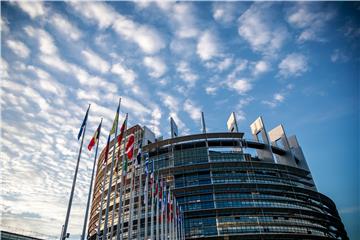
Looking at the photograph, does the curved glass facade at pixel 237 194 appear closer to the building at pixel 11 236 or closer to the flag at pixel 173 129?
the flag at pixel 173 129

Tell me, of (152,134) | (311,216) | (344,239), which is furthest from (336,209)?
(152,134)

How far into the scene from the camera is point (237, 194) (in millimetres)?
64188

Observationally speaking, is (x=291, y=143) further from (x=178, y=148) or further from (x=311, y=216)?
(x=178, y=148)

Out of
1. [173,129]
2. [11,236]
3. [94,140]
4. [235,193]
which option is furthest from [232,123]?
[11,236]

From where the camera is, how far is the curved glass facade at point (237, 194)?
2362 inches

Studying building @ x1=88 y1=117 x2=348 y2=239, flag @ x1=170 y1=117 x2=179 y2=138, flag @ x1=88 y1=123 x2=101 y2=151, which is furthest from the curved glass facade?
flag @ x1=88 y1=123 x2=101 y2=151

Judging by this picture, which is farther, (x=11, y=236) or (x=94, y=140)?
(x=11, y=236)

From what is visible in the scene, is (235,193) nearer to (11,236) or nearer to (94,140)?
(94,140)

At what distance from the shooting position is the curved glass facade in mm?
60000

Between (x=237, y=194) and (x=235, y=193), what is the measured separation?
0.60m

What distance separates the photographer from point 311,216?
219 feet

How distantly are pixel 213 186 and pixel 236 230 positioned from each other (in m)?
Answer: 12.4

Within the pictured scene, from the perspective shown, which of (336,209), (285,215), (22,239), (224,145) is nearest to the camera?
(285,215)

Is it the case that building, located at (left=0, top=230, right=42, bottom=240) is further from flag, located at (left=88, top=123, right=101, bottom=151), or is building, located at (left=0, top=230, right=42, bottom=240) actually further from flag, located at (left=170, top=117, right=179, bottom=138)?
flag, located at (left=88, top=123, right=101, bottom=151)
